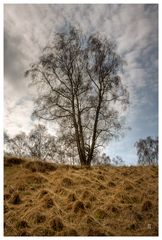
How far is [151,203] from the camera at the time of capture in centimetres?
652

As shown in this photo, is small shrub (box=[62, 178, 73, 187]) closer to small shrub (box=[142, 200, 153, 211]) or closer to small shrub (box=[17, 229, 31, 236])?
small shrub (box=[142, 200, 153, 211])

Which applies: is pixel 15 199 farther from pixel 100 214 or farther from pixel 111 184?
pixel 111 184

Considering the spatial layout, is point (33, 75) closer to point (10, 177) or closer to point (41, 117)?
point (41, 117)

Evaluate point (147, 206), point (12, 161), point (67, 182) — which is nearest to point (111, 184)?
point (67, 182)

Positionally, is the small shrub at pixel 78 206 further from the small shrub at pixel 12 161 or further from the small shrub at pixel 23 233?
the small shrub at pixel 12 161

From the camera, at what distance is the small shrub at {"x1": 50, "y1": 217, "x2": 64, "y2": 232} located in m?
5.68

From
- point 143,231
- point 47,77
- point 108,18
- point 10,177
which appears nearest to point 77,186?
point 10,177

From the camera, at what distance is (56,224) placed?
5.75 m

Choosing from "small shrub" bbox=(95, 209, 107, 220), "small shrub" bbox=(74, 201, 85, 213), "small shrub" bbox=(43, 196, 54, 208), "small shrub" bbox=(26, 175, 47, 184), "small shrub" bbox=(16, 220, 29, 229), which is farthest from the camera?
"small shrub" bbox=(26, 175, 47, 184)

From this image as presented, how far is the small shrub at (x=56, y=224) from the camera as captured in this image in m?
5.68

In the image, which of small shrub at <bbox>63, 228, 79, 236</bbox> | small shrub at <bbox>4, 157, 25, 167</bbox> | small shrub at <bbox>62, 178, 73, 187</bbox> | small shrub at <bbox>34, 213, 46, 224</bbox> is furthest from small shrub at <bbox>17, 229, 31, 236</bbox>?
small shrub at <bbox>4, 157, 25, 167</bbox>

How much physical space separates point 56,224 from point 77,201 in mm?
877

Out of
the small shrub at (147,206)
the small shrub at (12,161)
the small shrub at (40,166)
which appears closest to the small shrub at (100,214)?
the small shrub at (147,206)

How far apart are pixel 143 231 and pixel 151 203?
1167mm
